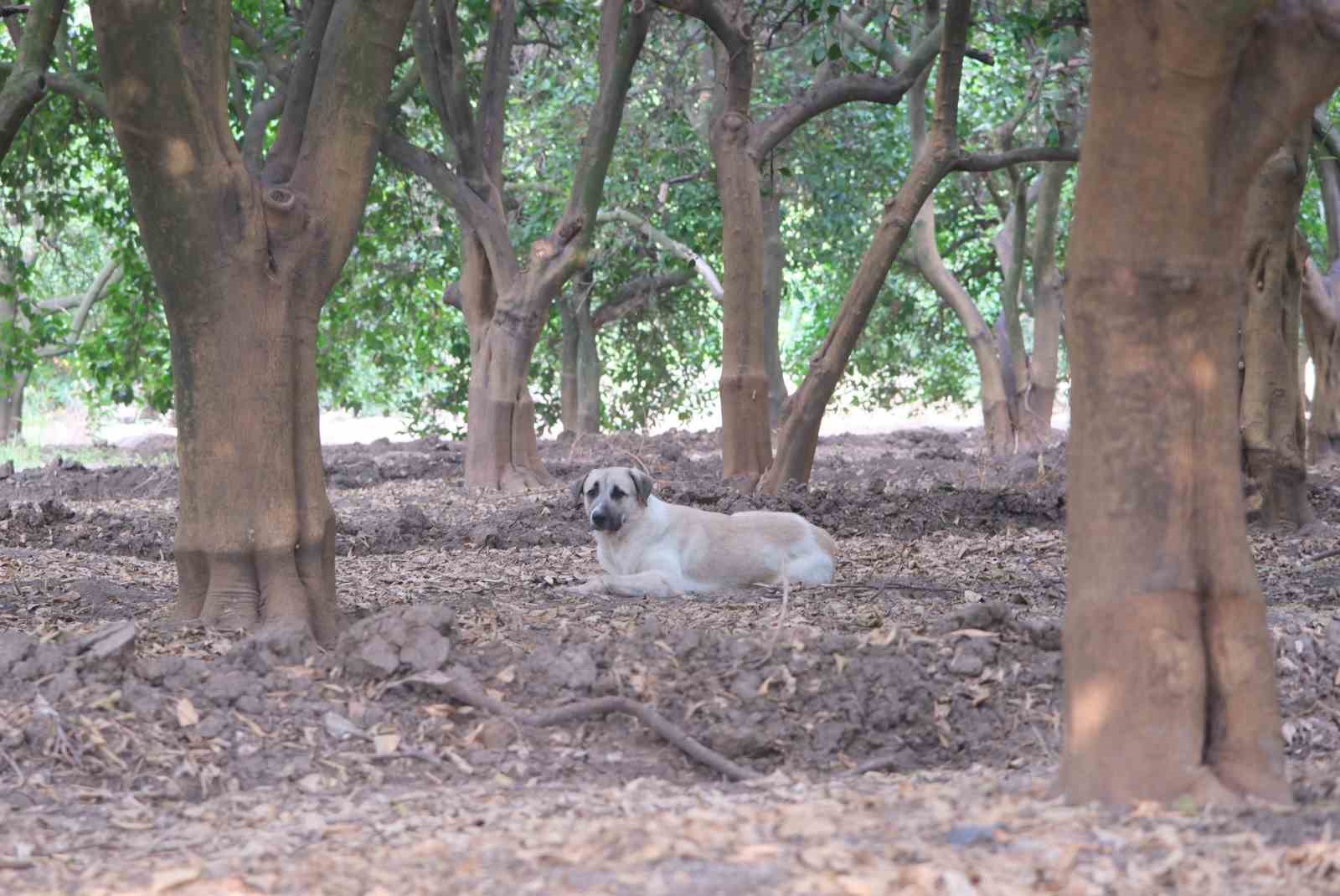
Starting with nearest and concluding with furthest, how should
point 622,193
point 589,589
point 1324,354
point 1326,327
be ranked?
point 589,589
point 1326,327
point 1324,354
point 622,193

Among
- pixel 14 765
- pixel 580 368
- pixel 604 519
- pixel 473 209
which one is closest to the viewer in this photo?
pixel 14 765

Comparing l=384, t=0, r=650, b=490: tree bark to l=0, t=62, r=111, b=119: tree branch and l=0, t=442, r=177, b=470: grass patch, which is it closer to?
l=0, t=62, r=111, b=119: tree branch

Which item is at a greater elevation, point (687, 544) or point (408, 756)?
point (687, 544)

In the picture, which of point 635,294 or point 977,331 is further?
point 635,294

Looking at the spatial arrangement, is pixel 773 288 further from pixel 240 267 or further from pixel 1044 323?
pixel 240 267

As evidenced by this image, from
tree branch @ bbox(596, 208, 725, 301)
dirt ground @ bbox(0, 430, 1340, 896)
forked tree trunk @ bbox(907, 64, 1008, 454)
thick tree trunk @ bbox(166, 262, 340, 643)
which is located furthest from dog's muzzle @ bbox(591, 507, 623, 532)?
forked tree trunk @ bbox(907, 64, 1008, 454)

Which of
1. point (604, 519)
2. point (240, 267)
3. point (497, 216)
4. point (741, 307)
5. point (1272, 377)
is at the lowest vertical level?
point (604, 519)

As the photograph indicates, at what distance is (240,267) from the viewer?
20.3 ft

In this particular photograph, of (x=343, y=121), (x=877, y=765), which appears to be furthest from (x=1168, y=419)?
(x=343, y=121)

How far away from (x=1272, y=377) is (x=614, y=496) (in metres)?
4.77

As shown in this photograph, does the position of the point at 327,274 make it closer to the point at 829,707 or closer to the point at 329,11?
the point at 329,11

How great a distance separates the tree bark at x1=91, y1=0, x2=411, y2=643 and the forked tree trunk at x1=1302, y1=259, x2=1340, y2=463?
11.8 metres

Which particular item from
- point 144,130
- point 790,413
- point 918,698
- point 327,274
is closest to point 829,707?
point 918,698

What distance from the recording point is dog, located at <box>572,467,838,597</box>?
841cm
